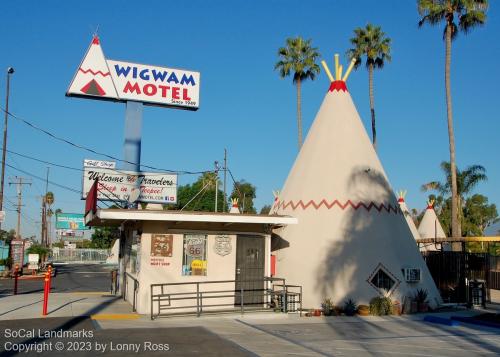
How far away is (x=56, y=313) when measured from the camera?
13.3 metres

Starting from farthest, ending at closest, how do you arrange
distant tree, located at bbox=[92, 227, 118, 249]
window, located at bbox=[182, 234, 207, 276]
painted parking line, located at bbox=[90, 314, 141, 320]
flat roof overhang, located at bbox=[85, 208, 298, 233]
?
distant tree, located at bbox=[92, 227, 118, 249] < window, located at bbox=[182, 234, 207, 276] < flat roof overhang, located at bbox=[85, 208, 298, 233] < painted parking line, located at bbox=[90, 314, 141, 320]

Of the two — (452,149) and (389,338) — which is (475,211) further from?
(389,338)

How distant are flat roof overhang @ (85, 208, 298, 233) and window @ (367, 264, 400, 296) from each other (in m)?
3.06

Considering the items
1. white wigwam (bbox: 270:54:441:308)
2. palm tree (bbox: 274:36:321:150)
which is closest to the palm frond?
palm tree (bbox: 274:36:321:150)

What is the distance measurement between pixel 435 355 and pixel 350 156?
8724mm

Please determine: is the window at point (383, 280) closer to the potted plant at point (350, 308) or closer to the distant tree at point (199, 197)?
the potted plant at point (350, 308)

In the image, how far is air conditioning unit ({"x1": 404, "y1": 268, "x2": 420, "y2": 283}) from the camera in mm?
15922

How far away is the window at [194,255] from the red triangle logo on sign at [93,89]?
8.99 metres

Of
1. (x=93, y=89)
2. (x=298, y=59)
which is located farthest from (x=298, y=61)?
(x=93, y=89)

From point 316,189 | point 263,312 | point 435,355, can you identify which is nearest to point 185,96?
point 316,189

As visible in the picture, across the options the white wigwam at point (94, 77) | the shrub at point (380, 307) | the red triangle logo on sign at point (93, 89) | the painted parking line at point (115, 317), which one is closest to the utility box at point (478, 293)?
the shrub at point (380, 307)

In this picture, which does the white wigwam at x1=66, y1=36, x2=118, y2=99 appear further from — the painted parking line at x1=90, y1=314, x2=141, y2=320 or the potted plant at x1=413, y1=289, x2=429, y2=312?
the potted plant at x1=413, y1=289, x2=429, y2=312

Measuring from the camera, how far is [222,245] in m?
14.7

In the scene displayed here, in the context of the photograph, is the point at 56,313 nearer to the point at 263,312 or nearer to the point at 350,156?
the point at 263,312
